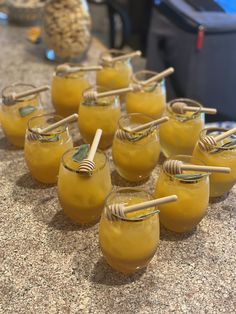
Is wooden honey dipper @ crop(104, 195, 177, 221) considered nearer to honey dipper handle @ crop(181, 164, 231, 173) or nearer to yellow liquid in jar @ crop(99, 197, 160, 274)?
yellow liquid in jar @ crop(99, 197, 160, 274)

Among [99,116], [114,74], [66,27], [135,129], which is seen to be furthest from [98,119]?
[66,27]

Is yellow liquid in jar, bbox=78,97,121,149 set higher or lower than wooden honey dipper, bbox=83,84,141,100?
lower

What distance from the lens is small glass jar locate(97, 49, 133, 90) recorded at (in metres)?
1.29

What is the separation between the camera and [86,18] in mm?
1562

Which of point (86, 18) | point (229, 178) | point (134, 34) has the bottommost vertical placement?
point (134, 34)

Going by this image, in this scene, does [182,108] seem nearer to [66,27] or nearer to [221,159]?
[221,159]

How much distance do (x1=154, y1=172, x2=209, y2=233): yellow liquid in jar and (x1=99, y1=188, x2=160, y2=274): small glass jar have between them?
79 mm

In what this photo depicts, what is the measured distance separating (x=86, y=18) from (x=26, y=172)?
804 mm

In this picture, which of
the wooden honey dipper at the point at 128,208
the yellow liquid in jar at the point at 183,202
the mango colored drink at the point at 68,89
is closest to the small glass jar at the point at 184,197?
the yellow liquid in jar at the point at 183,202

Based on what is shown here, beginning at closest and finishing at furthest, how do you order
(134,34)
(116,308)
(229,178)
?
(116,308)
(229,178)
(134,34)

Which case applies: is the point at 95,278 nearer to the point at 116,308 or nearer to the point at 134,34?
the point at 116,308

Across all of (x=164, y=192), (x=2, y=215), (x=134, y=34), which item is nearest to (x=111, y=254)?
(x=164, y=192)

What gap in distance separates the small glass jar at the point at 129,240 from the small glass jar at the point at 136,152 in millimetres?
202

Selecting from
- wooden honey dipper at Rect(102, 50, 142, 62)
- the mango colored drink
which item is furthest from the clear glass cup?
wooden honey dipper at Rect(102, 50, 142, 62)
